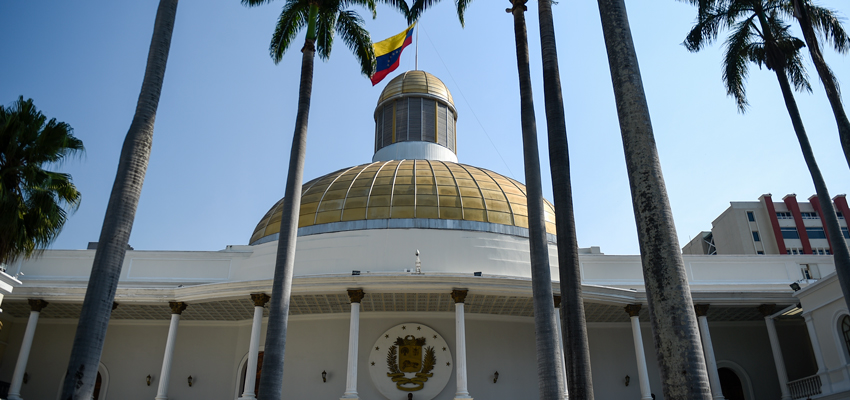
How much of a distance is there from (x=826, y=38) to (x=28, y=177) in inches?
815

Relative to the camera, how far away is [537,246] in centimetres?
1130

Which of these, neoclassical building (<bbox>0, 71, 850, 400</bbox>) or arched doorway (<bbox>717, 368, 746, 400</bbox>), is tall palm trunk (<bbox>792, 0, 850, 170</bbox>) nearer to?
neoclassical building (<bbox>0, 71, 850, 400</bbox>)

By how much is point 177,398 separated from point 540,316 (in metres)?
15.9

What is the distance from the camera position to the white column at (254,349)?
57.7ft

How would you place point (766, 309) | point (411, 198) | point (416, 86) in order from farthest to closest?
point (416, 86), point (411, 198), point (766, 309)

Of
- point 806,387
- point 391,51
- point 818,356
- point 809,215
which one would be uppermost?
point 809,215

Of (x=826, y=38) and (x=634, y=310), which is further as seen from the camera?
(x=634, y=310)

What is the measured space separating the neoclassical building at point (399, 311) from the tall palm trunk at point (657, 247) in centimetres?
1167

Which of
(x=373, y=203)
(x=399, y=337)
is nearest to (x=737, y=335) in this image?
(x=399, y=337)

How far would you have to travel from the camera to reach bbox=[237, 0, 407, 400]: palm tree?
447 inches

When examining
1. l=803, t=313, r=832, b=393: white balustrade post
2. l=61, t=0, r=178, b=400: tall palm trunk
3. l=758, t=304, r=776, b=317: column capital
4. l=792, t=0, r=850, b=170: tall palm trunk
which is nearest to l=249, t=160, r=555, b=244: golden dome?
l=758, t=304, r=776, b=317: column capital

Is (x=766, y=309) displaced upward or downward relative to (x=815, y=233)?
downward

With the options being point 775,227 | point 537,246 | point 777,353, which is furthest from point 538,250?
point 775,227

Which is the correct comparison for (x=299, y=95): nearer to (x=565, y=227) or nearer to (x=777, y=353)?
(x=565, y=227)
